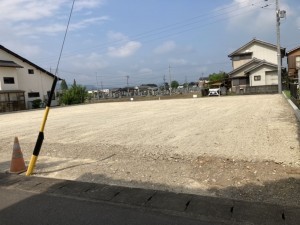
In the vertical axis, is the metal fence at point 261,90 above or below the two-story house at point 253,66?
below

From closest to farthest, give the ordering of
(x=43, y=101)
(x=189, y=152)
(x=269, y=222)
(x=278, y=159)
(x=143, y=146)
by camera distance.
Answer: (x=269, y=222), (x=278, y=159), (x=189, y=152), (x=143, y=146), (x=43, y=101)

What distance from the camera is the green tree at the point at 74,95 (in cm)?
4339

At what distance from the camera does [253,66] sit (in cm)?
4244

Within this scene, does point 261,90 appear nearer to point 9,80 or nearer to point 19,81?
point 19,81

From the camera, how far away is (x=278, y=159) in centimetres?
583

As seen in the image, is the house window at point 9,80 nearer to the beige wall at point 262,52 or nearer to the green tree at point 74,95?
the green tree at point 74,95

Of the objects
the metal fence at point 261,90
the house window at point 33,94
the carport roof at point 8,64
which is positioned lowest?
the metal fence at point 261,90

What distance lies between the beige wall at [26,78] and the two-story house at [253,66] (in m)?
25.3

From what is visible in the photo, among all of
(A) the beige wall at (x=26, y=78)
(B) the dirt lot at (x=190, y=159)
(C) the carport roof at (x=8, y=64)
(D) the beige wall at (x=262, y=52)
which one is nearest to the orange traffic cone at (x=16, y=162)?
(B) the dirt lot at (x=190, y=159)

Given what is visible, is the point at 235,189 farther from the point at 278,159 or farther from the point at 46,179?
the point at 46,179

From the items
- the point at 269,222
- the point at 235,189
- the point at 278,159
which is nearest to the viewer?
the point at 269,222

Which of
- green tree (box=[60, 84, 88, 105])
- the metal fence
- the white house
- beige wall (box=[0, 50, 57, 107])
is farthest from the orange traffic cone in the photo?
green tree (box=[60, 84, 88, 105])

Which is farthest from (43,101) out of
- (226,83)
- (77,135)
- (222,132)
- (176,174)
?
(176,174)

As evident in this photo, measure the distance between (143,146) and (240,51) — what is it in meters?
44.5
